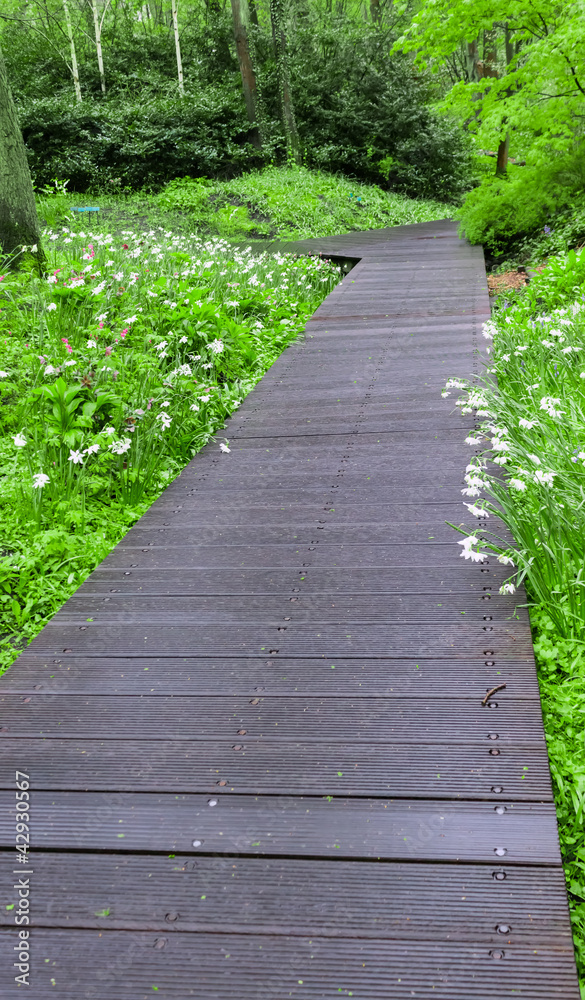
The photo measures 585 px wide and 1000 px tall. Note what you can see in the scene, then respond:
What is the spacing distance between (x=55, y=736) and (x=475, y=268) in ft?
24.3

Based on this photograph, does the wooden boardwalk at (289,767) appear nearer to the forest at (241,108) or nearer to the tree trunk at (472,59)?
the forest at (241,108)

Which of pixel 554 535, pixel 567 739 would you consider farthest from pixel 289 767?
pixel 554 535

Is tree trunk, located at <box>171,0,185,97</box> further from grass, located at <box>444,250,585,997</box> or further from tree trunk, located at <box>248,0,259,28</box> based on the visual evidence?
grass, located at <box>444,250,585,997</box>

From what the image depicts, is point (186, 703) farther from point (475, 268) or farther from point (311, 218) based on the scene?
point (311, 218)

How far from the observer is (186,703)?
6.53 feet

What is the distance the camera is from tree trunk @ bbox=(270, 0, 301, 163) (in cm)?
1444

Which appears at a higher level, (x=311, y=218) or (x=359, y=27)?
(x=359, y=27)

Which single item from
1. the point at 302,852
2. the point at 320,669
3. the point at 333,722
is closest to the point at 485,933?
the point at 302,852

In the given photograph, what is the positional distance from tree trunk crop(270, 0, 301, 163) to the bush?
0.88m

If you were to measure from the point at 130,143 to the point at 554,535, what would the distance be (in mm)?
15459

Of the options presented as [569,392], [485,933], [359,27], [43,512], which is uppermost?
[359,27]

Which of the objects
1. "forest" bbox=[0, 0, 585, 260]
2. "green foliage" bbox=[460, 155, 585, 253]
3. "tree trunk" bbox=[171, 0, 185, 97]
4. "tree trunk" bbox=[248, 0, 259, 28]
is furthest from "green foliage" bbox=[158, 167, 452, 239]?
"tree trunk" bbox=[248, 0, 259, 28]

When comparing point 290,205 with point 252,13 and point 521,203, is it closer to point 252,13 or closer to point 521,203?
point 521,203
